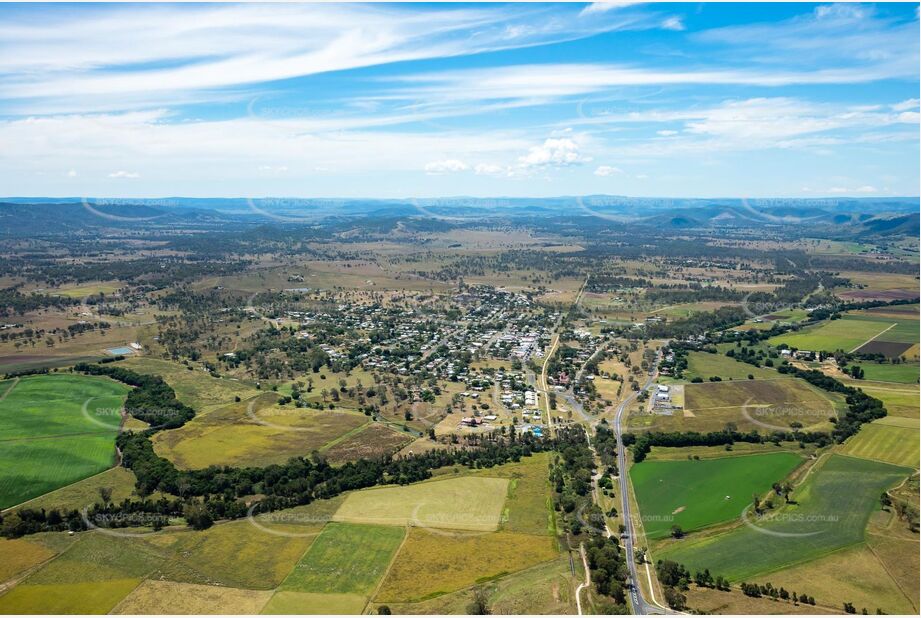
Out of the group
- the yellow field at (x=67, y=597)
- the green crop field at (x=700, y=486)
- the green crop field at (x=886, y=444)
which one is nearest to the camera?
the yellow field at (x=67, y=597)

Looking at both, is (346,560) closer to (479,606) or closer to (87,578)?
(479,606)

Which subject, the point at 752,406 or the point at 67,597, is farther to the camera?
the point at 752,406

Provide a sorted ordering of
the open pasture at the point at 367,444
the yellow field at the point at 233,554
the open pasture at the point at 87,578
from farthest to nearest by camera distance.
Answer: the open pasture at the point at 367,444 < the yellow field at the point at 233,554 < the open pasture at the point at 87,578

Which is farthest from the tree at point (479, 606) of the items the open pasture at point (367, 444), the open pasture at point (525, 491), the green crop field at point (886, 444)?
the green crop field at point (886, 444)

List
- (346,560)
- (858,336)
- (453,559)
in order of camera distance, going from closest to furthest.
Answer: (346,560)
(453,559)
(858,336)

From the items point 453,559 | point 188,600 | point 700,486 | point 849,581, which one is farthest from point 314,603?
point 849,581

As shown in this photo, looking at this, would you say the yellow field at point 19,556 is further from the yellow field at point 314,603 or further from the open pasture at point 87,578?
the yellow field at point 314,603

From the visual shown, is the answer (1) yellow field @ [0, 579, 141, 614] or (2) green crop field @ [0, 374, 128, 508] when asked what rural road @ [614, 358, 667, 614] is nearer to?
(1) yellow field @ [0, 579, 141, 614]
